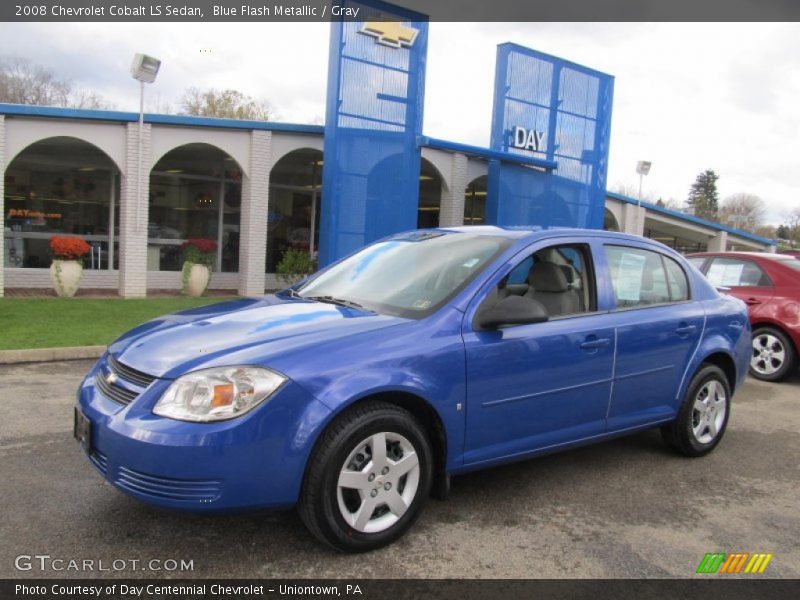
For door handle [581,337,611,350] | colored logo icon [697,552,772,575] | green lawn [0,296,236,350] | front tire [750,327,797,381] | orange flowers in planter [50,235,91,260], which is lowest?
green lawn [0,296,236,350]

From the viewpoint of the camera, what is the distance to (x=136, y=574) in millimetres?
2910

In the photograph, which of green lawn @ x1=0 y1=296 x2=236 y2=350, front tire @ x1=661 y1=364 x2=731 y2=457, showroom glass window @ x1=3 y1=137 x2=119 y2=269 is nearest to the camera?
front tire @ x1=661 y1=364 x2=731 y2=457

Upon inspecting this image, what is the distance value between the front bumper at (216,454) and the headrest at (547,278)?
1897 mm

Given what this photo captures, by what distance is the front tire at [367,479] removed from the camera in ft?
9.81

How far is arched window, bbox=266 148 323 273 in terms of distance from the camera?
17734 mm

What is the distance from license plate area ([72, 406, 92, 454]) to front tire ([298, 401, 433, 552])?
1087mm

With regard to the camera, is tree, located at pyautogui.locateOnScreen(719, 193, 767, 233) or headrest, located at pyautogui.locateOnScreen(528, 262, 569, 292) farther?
tree, located at pyautogui.locateOnScreen(719, 193, 767, 233)

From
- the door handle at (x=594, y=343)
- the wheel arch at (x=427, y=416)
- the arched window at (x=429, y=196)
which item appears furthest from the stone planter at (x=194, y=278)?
the wheel arch at (x=427, y=416)

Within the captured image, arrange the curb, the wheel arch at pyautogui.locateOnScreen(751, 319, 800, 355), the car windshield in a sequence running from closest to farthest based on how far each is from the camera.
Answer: the car windshield < the curb < the wheel arch at pyautogui.locateOnScreen(751, 319, 800, 355)

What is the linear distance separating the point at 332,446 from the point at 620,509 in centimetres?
193

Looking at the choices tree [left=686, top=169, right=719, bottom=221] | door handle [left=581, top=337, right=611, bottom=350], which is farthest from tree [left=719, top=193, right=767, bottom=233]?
door handle [left=581, top=337, right=611, bottom=350]

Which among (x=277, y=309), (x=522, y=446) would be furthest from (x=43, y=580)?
(x=522, y=446)

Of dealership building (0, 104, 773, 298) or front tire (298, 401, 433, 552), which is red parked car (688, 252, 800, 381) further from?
dealership building (0, 104, 773, 298)

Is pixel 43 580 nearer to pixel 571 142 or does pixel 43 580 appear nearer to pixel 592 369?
pixel 592 369
